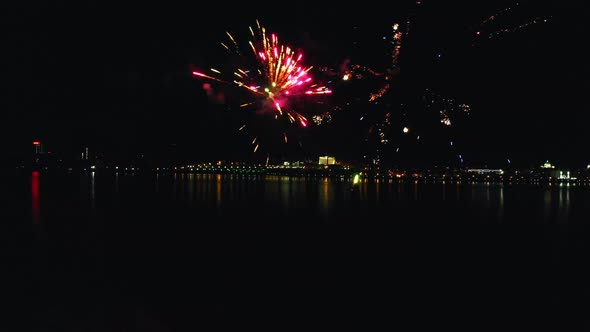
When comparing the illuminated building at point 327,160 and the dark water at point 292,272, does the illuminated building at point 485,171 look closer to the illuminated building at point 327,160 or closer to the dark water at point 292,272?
the illuminated building at point 327,160

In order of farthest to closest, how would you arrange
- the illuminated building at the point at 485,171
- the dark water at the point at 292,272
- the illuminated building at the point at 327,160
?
the illuminated building at the point at 327,160
the illuminated building at the point at 485,171
the dark water at the point at 292,272

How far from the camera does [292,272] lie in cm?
598

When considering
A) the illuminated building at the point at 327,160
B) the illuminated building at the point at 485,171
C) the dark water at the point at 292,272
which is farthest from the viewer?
the illuminated building at the point at 327,160

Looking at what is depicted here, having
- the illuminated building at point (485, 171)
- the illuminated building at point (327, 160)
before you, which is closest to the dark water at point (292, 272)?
the illuminated building at point (485, 171)

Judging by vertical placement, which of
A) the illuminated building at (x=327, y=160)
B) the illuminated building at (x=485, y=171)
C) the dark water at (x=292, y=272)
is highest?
the illuminated building at (x=327, y=160)

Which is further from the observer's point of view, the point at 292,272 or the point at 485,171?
the point at 485,171

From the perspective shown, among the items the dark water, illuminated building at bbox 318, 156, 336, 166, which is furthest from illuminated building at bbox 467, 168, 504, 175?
the dark water

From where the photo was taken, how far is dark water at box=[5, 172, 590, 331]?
455 centimetres

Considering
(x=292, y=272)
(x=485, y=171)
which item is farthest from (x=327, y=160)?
(x=292, y=272)

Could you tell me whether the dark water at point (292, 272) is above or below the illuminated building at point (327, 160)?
below

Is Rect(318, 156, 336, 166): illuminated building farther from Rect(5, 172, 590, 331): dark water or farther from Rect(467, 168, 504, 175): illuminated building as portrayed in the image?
Rect(5, 172, 590, 331): dark water

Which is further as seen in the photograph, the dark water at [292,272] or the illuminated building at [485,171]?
the illuminated building at [485,171]

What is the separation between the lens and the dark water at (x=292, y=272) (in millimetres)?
4555

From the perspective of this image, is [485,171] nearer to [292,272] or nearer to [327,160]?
[327,160]
